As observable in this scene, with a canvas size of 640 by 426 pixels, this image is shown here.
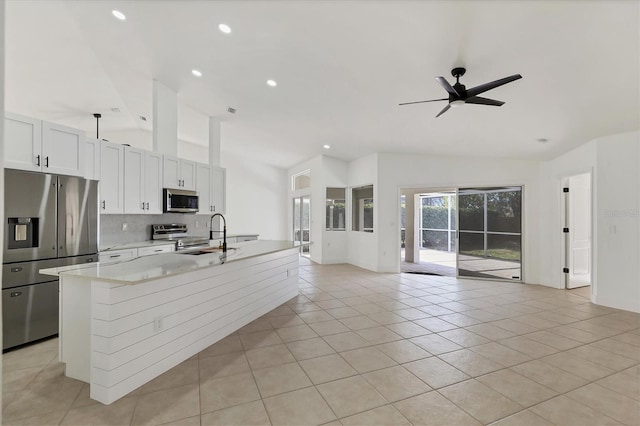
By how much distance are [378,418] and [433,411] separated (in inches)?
16.3

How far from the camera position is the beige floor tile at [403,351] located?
3025 mm

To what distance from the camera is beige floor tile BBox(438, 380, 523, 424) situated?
7.36 ft

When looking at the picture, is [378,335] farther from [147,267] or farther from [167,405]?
[147,267]

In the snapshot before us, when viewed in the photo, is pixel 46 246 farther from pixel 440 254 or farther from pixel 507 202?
pixel 440 254

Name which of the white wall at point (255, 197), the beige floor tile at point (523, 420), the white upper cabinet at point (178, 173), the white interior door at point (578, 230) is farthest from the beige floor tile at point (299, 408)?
the white wall at point (255, 197)

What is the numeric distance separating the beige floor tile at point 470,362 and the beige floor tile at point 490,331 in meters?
0.55

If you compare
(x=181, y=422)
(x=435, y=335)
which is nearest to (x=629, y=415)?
(x=435, y=335)

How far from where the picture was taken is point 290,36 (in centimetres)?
334

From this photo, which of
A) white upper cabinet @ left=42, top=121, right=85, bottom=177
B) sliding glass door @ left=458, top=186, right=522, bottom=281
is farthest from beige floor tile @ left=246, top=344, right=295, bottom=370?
sliding glass door @ left=458, top=186, right=522, bottom=281

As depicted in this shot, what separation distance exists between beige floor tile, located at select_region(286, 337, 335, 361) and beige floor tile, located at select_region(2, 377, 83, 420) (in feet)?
5.76

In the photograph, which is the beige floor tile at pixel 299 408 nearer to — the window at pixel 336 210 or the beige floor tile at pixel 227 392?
the beige floor tile at pixel 227 392

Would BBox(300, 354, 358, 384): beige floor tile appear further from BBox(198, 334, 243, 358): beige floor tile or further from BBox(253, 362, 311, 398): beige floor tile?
BBox(198, 334, 243, 358): beige floor tile

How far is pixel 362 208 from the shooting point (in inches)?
315

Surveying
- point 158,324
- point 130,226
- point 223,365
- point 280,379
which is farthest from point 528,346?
point 130,226
